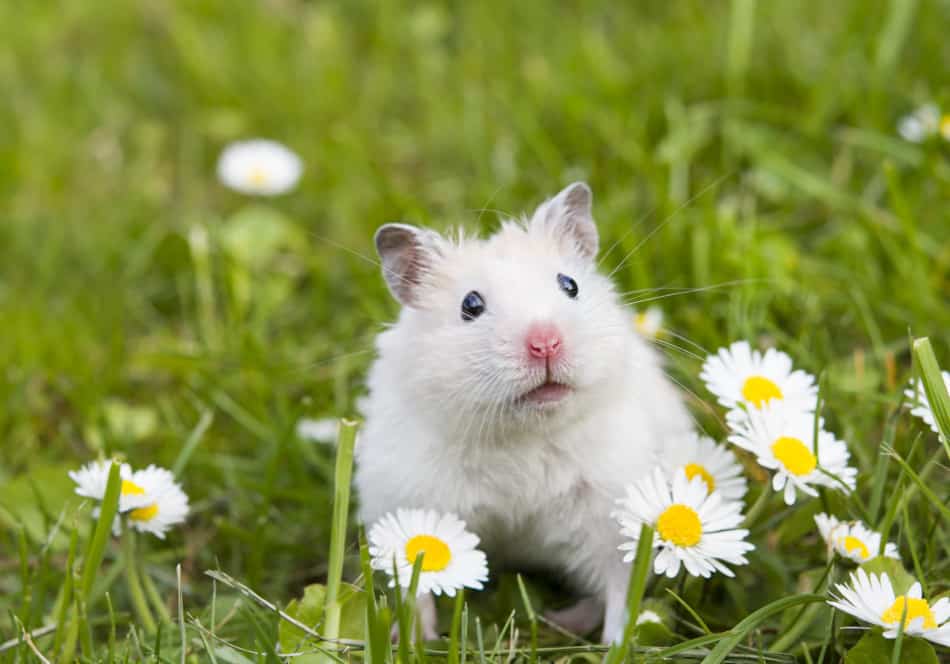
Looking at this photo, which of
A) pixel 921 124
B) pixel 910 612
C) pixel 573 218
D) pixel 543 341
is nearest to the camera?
pixel 910 612

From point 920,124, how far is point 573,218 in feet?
6.85

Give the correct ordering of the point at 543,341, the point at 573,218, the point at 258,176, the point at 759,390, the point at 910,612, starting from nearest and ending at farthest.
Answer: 1. the point at 910,612
2. the point at 543,341
3. the point at 759,390
4. the point at 573,218
5. the point at 258,176

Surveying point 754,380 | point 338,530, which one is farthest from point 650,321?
point 338,530

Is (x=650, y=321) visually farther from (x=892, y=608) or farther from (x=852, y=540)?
(x=892, y=608)

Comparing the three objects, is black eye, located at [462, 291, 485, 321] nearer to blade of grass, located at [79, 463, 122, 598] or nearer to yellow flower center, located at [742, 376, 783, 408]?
yellow flower center, located at [742, 376, 783, 408]

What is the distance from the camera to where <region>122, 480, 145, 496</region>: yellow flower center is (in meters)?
2.94

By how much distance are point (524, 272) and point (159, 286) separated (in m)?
2.65

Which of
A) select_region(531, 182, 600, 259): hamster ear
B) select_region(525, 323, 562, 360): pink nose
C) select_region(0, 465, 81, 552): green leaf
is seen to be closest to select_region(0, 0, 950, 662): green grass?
select_region(0, 465, 81, 552): green leaf

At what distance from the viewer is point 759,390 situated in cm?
300

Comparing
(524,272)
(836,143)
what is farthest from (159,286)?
(836,143)

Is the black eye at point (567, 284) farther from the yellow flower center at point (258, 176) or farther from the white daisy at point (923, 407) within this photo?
the yellow flower center at point (258, 176)

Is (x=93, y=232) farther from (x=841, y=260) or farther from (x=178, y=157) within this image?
(x=841, y=260)

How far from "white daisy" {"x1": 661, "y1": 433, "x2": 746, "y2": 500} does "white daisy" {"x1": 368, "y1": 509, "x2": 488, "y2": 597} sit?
1.90ft

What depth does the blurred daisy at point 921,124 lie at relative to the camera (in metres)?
4.32
